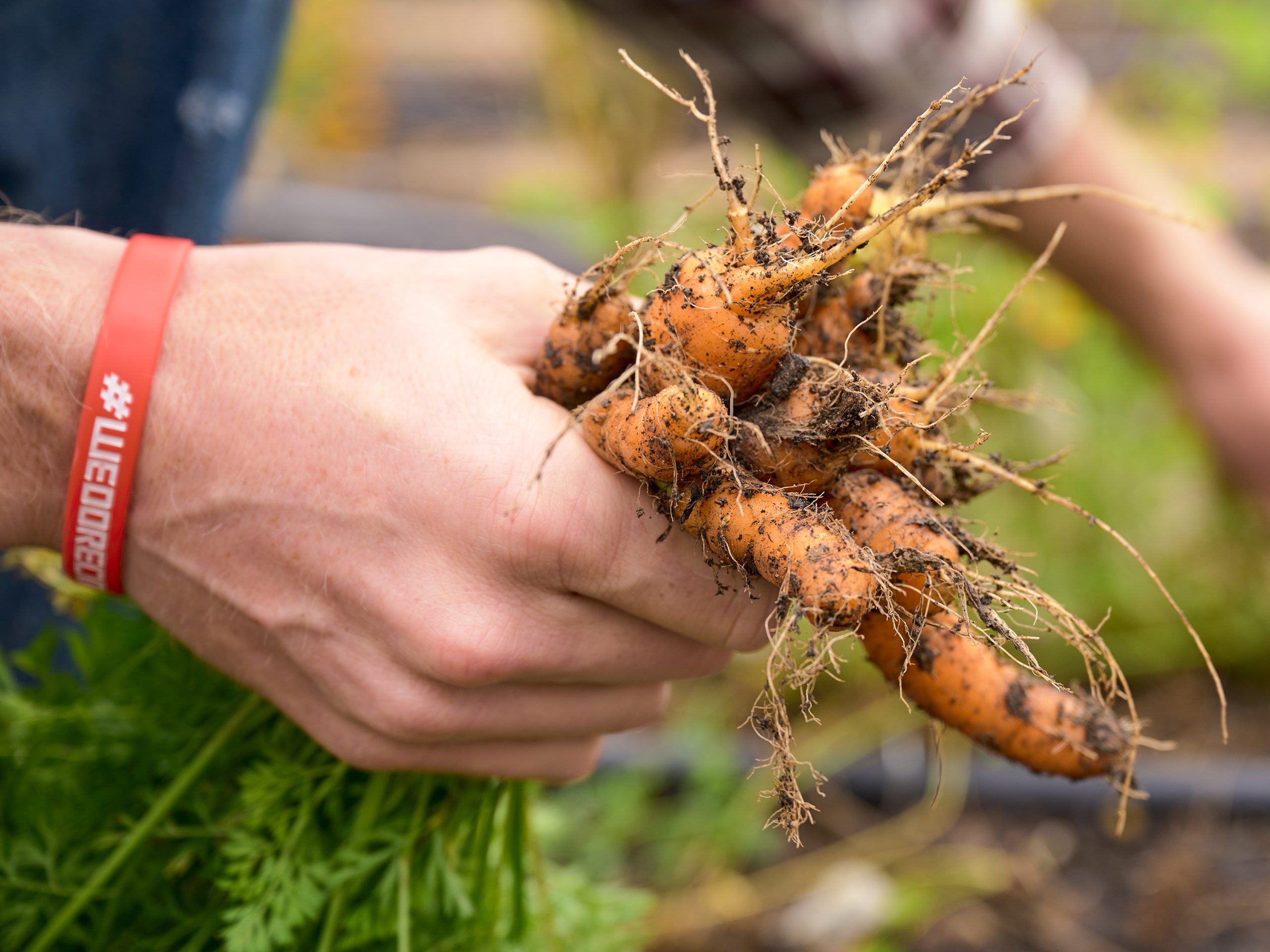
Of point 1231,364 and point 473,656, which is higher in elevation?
point 1231,364

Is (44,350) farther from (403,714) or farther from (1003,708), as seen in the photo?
(1003,708)

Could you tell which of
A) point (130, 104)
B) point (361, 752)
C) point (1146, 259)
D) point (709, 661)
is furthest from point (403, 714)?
Result: point (1146, 259)

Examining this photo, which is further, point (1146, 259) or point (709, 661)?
point (1146, 259)

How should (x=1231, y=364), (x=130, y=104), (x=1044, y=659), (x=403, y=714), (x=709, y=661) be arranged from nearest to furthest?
(x=403, y=714)
(x=709, y=661)
(x=130, y=104)
(x=1231, y=364)
(x=1044, y=659)

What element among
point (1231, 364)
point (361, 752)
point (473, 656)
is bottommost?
point (361, 752)

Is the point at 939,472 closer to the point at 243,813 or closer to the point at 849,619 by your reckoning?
the point at 849,619

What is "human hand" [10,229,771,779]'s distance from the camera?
3.32 feet

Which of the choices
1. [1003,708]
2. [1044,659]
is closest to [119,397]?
[1003,708]

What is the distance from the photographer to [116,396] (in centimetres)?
101

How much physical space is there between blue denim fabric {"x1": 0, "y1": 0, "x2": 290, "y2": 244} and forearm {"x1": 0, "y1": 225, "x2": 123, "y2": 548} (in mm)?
634

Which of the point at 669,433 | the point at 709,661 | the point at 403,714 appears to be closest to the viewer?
the point at 669,433

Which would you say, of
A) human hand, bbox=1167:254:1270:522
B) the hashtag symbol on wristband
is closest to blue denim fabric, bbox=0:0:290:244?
the hashtag symbol on wristband

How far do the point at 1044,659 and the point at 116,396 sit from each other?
2.68 meters

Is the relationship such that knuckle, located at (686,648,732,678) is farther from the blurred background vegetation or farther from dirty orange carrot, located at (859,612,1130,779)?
the blurred background vegetation
